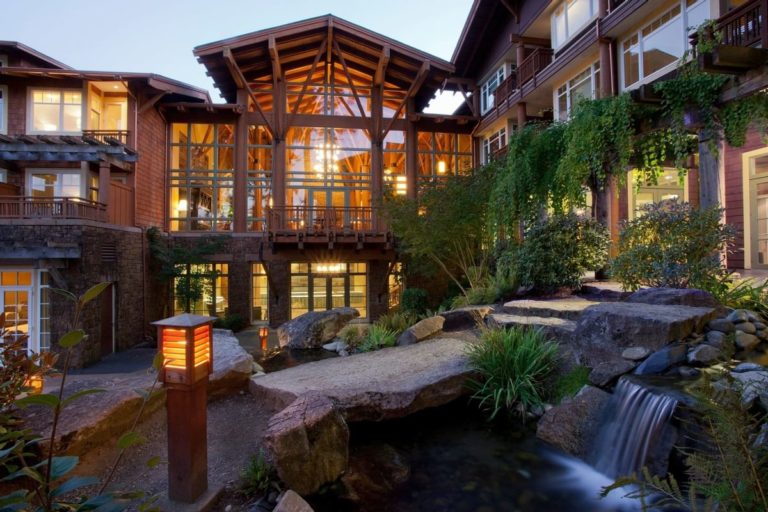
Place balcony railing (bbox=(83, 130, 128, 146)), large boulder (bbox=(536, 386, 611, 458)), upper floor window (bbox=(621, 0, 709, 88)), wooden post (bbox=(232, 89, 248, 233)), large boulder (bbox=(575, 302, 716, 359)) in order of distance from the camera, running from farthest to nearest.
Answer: wooden post (bbox=(232, 89, 248, 233)) < balcony railing (bbox=(83, 130, 128, 146)) < upper floor window (bbox=(621, 0, 709, 88)) < large boulder (bbox=(575, 302, 716, 359)) < large boulder (bbox=(536, 386, 611, 458))

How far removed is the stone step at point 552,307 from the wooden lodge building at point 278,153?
3.74 meters

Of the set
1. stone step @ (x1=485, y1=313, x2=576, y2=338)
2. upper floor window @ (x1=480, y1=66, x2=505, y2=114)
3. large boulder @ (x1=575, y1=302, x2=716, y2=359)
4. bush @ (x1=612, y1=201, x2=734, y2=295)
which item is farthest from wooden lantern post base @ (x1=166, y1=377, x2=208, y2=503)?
upper floor window @ (x1=480, y1=66, x2=505, y2=114)

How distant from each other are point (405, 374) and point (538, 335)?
2081 millimetres

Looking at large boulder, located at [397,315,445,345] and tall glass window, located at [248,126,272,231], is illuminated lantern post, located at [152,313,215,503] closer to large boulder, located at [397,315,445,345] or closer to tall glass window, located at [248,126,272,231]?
large boulder, located at [397,315,445,345]

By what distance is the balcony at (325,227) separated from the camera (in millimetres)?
13133

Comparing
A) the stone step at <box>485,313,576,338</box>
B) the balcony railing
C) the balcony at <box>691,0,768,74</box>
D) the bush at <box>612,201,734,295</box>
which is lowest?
the stone step at <box>485,313,576,338</box>

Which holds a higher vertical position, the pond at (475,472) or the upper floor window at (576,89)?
the upper floor window at (576,89)

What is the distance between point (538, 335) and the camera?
638cm

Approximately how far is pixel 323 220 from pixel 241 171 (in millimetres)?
3682

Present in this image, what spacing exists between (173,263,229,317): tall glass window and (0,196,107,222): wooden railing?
336 centimetres

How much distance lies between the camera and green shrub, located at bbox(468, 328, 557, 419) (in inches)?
227

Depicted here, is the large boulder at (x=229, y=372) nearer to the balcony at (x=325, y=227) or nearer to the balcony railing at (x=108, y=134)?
the balcony at (x=325, y=227)

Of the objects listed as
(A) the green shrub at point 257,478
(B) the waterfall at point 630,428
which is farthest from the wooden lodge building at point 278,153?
(A) the green shrub at point 257,478

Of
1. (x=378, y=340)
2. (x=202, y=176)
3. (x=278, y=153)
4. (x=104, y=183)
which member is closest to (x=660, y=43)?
(x=378, y=340)
